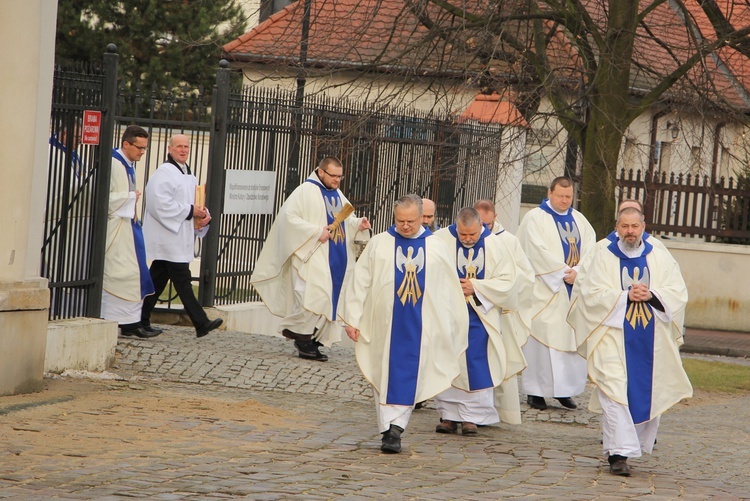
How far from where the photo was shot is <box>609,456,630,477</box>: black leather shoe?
8.37 metres

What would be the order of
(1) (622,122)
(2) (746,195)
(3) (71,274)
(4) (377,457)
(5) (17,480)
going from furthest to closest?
(2) (746,195) → (1) (622,122) → (3) (71,274) → (4) (377,457) → (5) (17,480)

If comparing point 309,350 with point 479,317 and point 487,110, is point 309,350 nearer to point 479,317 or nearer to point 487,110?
point 479,317

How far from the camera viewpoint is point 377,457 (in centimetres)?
826

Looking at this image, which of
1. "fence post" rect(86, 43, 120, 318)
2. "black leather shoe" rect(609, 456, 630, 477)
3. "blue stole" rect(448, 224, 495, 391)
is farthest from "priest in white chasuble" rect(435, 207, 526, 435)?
"fence post" rect(86, 43, 120, 318)

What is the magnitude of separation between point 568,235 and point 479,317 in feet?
7.68

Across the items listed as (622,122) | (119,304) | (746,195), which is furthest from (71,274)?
(746,195)

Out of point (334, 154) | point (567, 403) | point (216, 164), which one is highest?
point (334, 154)

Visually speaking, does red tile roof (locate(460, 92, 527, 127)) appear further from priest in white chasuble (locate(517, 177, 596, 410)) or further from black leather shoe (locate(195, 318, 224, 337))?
black leather shoe (locate(195, 318, 224, 337))

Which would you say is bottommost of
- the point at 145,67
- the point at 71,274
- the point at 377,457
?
the point at 377,457

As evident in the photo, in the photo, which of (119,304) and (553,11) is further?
(553,11)

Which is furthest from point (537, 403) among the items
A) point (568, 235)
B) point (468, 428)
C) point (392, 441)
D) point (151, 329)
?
point (151, 329)

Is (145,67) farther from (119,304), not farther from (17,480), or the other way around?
(17,480)

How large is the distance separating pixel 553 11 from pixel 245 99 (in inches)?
177

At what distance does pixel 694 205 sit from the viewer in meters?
22.8
